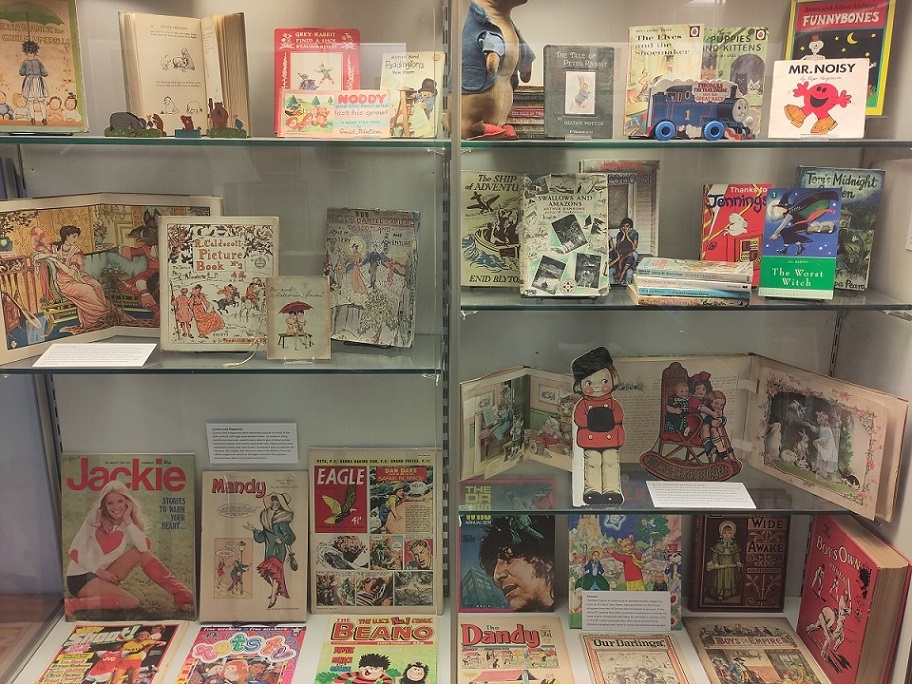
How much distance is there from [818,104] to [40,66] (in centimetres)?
182

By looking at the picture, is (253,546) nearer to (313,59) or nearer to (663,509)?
(663,509)

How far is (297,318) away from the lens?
5.98 feet

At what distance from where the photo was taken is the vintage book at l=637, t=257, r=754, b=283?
5.77 ft

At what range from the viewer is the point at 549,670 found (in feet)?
6.38

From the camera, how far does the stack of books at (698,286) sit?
176 cm

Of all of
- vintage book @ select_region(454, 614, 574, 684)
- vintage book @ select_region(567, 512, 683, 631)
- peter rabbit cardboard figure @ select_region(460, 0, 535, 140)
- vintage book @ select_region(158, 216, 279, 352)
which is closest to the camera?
peter rabbit cardboard figure @ select_region(460, 0, 535, 140)

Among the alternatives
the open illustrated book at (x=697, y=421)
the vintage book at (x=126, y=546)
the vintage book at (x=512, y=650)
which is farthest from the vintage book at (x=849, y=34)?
the vintage book at (x=126, y=546)

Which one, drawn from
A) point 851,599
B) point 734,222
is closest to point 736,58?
point 734,222

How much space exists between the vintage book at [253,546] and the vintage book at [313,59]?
3.30ft

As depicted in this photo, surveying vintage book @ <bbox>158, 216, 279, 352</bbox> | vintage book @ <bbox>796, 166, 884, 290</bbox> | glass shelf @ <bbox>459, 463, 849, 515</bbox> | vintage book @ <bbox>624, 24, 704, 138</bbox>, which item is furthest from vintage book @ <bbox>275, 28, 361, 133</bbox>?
vintage book @ <bbox>796, 166, 884, 290</bbox>

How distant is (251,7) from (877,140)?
1549 mm

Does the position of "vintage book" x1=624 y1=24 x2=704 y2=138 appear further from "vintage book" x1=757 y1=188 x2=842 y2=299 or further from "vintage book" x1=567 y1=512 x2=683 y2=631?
"vintage book" x1=567 y1=512 x2=683 y2=631

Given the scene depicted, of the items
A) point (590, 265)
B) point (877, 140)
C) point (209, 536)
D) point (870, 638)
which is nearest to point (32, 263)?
point (209, 536)

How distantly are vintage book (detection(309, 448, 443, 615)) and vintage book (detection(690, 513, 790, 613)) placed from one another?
2.49 feet
